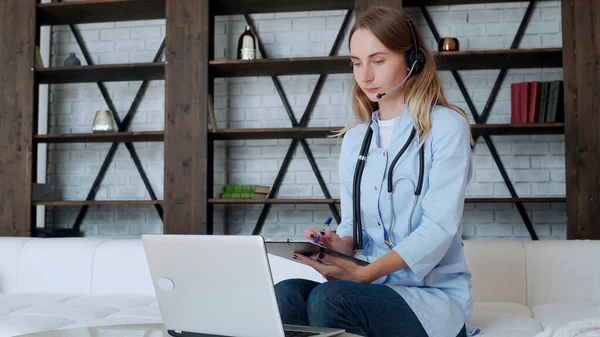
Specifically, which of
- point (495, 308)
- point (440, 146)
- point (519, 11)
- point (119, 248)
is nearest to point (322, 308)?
point (440, 146)

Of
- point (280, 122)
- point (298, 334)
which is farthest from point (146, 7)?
point (298, 334)

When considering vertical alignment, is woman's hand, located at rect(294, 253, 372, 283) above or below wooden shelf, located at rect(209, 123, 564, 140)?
below

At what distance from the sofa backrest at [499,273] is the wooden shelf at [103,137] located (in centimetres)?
240

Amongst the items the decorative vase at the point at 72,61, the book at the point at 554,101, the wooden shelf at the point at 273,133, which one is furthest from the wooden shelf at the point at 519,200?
the decorative vase at the point at 72,61

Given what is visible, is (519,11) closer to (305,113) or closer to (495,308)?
(305,113)

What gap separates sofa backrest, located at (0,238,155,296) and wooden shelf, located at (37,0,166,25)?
1.97 metres

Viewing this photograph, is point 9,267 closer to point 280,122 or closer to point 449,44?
point 280,122

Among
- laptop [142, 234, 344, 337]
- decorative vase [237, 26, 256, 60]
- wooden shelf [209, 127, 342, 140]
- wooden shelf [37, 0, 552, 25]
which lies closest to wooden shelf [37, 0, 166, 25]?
wooden shelf [37, 0, 552, 25]

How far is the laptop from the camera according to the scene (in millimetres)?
1229

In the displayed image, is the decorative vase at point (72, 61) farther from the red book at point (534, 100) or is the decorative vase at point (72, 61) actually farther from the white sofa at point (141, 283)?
the red book at point (534, 100)

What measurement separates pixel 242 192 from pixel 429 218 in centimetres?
280

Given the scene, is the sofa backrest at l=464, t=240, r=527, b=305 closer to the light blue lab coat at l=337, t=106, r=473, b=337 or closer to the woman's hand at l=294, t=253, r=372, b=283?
the light blue lab coat at l=337, t=106, r=473, b=337

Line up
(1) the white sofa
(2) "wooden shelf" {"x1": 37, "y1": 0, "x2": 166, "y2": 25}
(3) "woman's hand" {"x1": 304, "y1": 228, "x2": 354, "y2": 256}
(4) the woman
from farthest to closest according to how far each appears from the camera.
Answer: (2) "wooden shelf" {"x1": 37, "y1": 0, "x2": 166, "y2": 25} → (1) the white sofa → (3) "woman's hand" {"x1": 304, "y1": 228, "x2": 354, "y2": 256} → (4) the woman

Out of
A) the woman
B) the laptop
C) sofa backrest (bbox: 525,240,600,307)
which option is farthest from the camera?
sofa backrest (bbox: 525,240,600,307)
